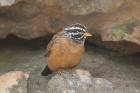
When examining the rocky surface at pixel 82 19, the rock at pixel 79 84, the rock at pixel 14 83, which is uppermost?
the rocky surface at pixel 82 19

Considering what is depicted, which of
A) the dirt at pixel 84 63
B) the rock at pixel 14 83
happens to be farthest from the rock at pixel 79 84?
the rock at pixel 14 83

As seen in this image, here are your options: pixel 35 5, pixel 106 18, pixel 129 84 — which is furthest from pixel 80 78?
pixel 35 5

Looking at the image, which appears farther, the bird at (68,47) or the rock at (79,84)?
the bird at (68,47)

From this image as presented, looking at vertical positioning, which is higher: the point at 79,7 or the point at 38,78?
the point at 79,7

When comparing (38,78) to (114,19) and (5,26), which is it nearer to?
(5,26)

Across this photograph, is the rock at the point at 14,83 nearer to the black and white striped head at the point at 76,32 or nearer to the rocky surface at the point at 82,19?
the black and white striped head at the point at 76,32

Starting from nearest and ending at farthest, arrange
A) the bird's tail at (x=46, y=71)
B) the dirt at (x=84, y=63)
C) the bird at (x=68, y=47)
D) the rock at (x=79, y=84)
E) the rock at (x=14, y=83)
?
the rock at (x=14, y=83) → the rock at (x=79, y=84) → the bird at (x=68, y=47) → the dirt at (x=84, y=63) → the bird's tail at (x=46, y=71)

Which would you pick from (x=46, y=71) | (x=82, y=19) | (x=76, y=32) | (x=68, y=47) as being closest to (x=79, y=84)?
(x=68, y=47)

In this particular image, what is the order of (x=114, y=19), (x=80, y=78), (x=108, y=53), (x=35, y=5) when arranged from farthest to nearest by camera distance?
1. (x=108, y=53)
2. (x=35, y=5)
3. (x=114, y=19)
4. (x=80, y=78)
